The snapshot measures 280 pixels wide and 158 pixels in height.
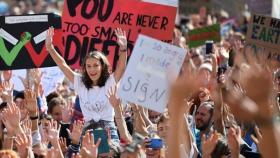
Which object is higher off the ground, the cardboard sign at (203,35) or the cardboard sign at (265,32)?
the cardboard sign at (265,32)

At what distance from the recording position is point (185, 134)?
6836 mm

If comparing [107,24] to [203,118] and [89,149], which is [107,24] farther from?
[89,149]

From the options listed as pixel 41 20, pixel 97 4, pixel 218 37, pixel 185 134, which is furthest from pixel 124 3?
pixel 218 37

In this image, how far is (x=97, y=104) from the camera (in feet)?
25.8

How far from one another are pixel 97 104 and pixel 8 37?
2.14m

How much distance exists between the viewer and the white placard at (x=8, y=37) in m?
9.65

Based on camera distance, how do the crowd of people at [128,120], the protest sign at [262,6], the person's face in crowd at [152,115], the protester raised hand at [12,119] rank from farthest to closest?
the protest sign at [262,6] < the person's face in crowd at [152,115] < the protester raised hand at [12,119] < the crowd of people at [128,120]

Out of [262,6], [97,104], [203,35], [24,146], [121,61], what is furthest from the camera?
[203,35]

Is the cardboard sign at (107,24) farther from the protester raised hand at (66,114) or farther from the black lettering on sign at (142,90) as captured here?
the black lettering on sign at (142,90)

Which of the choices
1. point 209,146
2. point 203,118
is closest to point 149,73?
point 203,118

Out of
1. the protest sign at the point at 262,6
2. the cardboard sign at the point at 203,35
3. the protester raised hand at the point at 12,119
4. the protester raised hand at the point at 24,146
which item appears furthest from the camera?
the cardboard sign at the point at 203,35

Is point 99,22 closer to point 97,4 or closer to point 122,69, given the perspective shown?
point 97,4

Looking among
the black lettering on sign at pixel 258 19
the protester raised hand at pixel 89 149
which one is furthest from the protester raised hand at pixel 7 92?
the black lettering on sign at pixel 258 19

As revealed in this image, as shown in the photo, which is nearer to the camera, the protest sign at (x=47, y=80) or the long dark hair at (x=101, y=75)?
the long dark hair at (x=101, y=75)
